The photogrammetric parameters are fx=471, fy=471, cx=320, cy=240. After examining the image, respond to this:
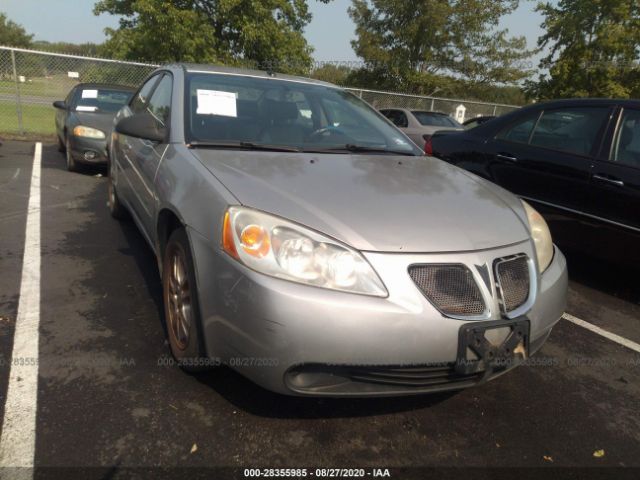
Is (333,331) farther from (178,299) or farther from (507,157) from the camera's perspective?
(507,157)

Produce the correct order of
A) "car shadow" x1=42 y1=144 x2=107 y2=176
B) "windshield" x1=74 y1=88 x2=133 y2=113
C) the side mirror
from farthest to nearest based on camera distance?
"windshield" x1=74 y1=88 x2=133 y2=113 < "car shadow" x1=42 y1=144 x2=107 y2=176 < the side mirror

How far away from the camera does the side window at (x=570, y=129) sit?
388 cm

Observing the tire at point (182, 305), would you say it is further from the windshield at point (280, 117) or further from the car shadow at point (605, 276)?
the car shadow at point (605, 276)

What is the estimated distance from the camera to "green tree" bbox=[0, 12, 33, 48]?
5902 cm

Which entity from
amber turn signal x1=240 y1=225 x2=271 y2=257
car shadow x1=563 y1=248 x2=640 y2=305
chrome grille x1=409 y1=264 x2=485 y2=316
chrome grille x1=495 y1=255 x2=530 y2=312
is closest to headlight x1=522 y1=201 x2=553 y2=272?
chrome grille x1=495 y1=255 x2=530 y2=312

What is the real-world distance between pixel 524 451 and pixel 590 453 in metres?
0.30

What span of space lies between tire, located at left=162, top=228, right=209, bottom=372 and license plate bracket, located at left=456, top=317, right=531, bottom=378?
107 cm

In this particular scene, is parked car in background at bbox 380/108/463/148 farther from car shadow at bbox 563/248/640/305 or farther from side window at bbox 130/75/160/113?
side window at bbox 130/75/160/113

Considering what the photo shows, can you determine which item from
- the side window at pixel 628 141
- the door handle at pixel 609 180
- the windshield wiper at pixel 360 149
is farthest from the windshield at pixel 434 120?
the windshield wiper at pixel 360 149

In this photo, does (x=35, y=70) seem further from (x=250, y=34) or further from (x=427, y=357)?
(x=427, y=357)

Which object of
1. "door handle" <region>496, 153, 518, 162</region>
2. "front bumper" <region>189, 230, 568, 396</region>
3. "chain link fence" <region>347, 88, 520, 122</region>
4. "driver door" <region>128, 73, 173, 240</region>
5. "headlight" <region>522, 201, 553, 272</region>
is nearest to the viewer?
"front bumper" <region>189, 230, 568, 396</region>

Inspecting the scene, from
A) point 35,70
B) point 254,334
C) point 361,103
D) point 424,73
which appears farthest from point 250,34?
point 254,334

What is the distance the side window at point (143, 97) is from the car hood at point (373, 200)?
169 cm

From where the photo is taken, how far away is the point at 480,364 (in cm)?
179
